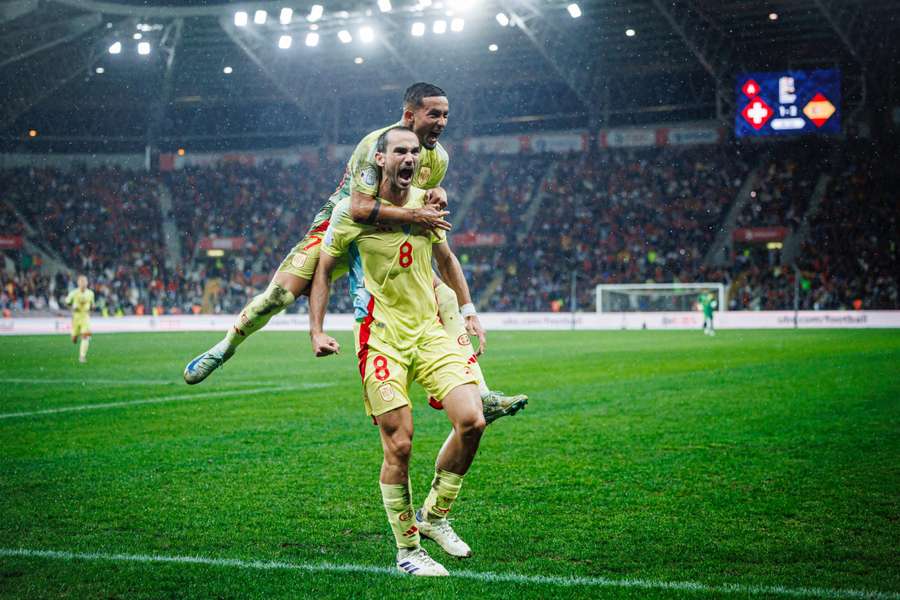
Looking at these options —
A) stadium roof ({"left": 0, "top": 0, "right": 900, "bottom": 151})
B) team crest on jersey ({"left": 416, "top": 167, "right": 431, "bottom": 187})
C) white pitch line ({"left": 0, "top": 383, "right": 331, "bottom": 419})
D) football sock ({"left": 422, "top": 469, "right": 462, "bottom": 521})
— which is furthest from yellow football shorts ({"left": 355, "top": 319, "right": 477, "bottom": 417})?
stadium roof ({"left": 0, "top": 0, "right": 900, "bottom": 151})

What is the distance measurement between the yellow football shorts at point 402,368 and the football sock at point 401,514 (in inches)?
17.1

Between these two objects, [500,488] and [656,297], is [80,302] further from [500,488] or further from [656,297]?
[656,297]

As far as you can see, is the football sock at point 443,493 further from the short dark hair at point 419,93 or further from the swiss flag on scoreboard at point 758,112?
the swiss flag on scoreboard at point 758,112

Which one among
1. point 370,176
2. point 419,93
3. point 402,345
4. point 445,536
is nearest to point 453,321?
point 402,345

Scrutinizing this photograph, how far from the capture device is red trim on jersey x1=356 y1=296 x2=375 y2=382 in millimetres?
5383

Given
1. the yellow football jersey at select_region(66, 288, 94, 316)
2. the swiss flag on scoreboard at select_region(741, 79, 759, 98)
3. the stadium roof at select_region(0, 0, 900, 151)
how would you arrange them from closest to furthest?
the yellow football jersey at select_region(66, 288, 94, 316) < the swiss flag on scoreboard at select_region(741, 79, 759, 98) < the stadium roof at select_region(0, 0, 900, 151)

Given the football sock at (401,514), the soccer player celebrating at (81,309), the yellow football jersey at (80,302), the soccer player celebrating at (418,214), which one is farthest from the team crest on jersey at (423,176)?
the yellow football jersey at (80,302)

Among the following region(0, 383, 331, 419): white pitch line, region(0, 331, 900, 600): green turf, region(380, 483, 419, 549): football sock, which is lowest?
region(0, 331, 900, 600): green turf

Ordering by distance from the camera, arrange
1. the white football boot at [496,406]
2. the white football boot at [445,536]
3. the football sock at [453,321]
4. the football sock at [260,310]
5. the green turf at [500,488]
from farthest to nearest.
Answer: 1. the football sock at [260,310]
2. the white football boot at [496,406]
3. the football sock at [453,321]
4. the white football boot at [445,536]
5. the green turf at [500,488]

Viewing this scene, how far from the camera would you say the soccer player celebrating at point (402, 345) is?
17.3 ft

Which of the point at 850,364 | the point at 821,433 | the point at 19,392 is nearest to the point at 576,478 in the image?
the point at 821,433

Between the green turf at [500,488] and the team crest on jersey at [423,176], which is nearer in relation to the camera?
the green turf at [500,488]

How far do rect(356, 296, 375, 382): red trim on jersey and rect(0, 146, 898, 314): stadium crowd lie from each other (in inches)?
1378

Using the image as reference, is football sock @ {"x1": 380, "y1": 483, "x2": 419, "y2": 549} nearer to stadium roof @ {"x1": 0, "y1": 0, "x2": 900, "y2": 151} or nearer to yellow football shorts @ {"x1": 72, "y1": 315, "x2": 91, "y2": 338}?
yellow football shorts @ {"x1": 72, "y1": 315, "x2": 91, "y2": 338}
